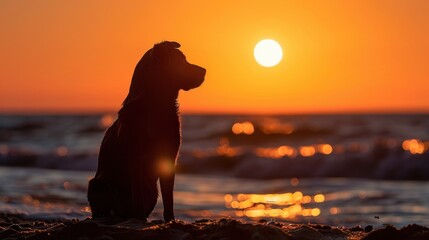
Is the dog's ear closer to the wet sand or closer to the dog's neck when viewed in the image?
the dog's neck

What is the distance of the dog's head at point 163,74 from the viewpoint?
7.42 m

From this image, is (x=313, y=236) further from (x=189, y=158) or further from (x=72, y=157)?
(x=72, y=157)

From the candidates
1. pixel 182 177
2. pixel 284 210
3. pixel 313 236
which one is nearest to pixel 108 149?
pixel 313 236

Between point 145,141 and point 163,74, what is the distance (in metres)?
0.73

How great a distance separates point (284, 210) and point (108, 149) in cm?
775

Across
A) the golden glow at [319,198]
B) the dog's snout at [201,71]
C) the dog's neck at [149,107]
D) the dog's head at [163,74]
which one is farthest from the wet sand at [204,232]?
the golden glow at [319,198]

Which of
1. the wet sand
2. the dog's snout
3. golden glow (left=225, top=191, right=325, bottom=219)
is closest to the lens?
the wet sand

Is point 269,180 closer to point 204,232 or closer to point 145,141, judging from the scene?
point 145,141

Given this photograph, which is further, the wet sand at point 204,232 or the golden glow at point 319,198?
the golden glow at point 319,198

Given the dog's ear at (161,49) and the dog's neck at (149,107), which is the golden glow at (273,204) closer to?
the dog's neck at (149,107)

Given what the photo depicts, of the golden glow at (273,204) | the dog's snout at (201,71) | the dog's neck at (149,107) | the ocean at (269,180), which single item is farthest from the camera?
the golden glow at (273,204)

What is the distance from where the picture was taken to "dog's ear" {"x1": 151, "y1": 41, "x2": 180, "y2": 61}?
7.51 metres

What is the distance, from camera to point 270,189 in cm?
1967

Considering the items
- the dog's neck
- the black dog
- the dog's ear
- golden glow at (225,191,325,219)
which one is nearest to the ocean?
golden glow at (225,191,325,219)
